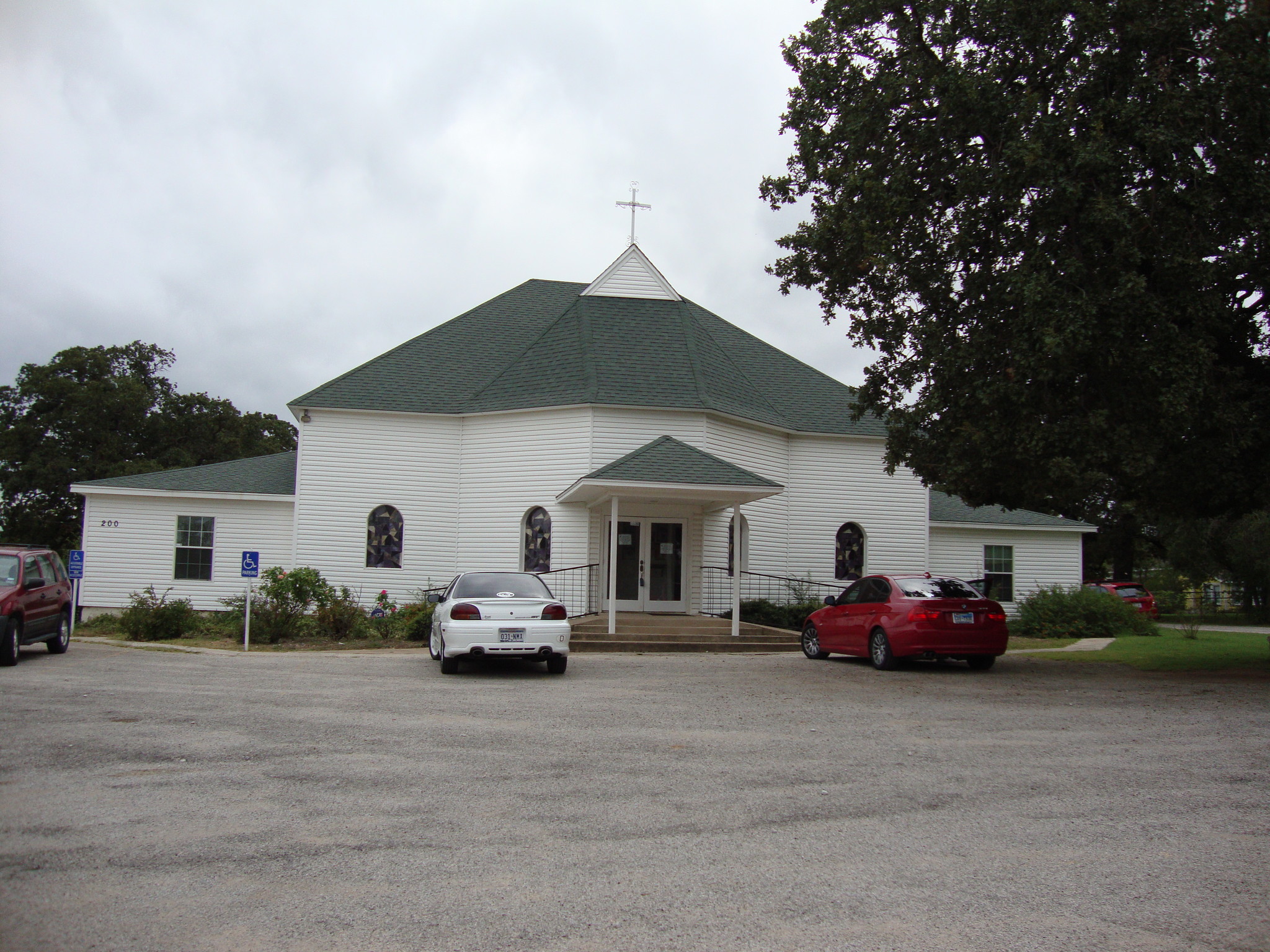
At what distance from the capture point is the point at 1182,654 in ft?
61.4

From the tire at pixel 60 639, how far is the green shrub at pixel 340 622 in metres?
4.83

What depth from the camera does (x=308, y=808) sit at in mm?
6027

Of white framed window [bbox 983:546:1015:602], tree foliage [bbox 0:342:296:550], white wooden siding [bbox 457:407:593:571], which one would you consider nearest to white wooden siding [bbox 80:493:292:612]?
white wooden siding [bbox 457:407:593:571]

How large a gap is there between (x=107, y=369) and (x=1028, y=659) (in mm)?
49887

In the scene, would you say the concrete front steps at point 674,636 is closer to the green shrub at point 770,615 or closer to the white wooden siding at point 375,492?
the green shrub at point 770,615

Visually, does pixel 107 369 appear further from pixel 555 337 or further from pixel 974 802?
pixel 974 802

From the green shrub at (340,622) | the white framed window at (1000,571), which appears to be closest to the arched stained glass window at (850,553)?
the white framed window at (1000,571)

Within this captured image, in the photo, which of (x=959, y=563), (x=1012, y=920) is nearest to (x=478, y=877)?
(x=1012, y=920)

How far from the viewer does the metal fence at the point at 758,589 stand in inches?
885

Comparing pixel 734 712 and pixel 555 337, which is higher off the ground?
pixel 555 337

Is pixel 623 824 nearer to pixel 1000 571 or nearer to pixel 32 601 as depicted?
pixel 32 601

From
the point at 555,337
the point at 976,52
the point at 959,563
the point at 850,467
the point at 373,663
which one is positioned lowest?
the point at 373,663

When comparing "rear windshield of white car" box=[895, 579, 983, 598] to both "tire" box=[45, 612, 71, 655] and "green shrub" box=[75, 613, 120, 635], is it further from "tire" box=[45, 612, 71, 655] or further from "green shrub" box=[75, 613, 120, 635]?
"green shrub" box=[75, 613, 120, 635]

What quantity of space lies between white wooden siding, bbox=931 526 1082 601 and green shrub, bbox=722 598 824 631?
6.95 metres
